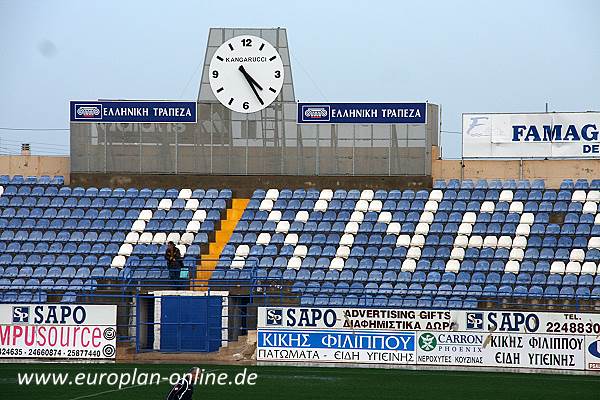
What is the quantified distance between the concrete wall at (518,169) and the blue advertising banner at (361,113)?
→ 160 cm

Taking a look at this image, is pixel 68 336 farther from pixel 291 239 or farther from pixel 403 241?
pixel 403 241

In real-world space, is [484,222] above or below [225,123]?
below

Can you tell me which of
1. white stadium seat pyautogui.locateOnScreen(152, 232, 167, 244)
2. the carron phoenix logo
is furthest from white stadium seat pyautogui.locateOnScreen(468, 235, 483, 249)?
the carron phoenix logo

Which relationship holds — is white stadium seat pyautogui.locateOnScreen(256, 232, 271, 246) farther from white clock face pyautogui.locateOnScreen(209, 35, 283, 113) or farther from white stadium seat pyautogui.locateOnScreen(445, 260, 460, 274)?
white stadium seat pyautogui.locateOnScreen(445, 260, 460, 274)

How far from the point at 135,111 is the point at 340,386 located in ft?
58.0

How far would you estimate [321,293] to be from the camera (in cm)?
3397

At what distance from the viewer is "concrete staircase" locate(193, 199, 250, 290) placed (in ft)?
121

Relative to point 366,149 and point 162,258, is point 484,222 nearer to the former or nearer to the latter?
point 366,149

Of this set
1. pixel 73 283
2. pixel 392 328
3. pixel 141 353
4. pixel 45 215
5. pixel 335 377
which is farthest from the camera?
pixel 45 215

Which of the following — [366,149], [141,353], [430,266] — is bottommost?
[141,353]

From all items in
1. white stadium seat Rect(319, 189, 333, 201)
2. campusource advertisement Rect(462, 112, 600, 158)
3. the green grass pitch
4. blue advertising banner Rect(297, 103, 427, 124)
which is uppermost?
blue advertising banner Rect(297, 103, 427, 124)

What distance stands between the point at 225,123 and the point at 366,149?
498 cm

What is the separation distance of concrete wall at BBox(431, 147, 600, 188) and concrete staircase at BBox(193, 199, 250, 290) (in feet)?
22.3

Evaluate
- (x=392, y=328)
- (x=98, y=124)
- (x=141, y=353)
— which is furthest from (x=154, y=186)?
(x=392, y=328)
